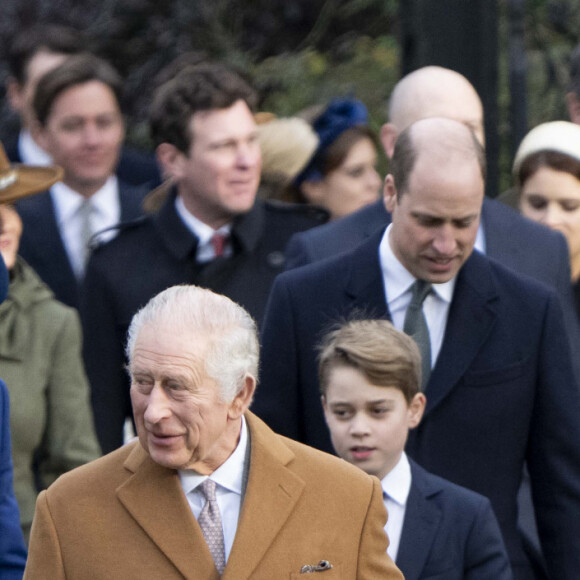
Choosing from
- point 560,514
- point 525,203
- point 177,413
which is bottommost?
point 560,514

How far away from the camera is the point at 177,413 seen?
3.71 metres

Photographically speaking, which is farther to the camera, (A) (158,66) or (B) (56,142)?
(A) (158,66)

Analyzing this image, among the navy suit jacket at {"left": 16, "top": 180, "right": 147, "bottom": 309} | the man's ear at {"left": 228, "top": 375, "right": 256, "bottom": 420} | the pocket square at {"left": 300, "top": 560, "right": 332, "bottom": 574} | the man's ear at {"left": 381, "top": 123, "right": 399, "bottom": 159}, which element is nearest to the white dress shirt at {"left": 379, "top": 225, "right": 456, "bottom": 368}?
the man's ear at {"left": 381, "top": 123, "right": 399, "bottom": 159}

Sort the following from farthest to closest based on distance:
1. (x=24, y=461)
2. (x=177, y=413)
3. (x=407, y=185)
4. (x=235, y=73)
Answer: (x=235, y=73) < (x=24, y=461) < (x=407, y=185) < (x=177, y=413)


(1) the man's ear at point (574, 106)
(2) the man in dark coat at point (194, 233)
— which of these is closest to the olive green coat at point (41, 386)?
(2) the man in dark coat at point (194, 233)

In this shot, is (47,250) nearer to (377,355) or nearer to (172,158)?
(172,158)

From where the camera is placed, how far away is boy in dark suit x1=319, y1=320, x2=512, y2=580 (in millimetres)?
4629

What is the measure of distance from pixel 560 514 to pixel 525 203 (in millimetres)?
1824

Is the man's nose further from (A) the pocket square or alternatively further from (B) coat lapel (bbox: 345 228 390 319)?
(B) coat lapel (bbox: 345 228 390 319)

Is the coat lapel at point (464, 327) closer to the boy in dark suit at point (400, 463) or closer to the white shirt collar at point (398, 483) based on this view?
the boy in dark suit at point (400, 463)

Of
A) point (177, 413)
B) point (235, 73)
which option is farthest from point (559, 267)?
point (177, 413)

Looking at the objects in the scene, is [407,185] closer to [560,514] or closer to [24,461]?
[560,514]

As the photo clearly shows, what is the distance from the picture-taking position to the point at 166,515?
3746mm

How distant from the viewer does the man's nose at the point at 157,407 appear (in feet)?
12.0
